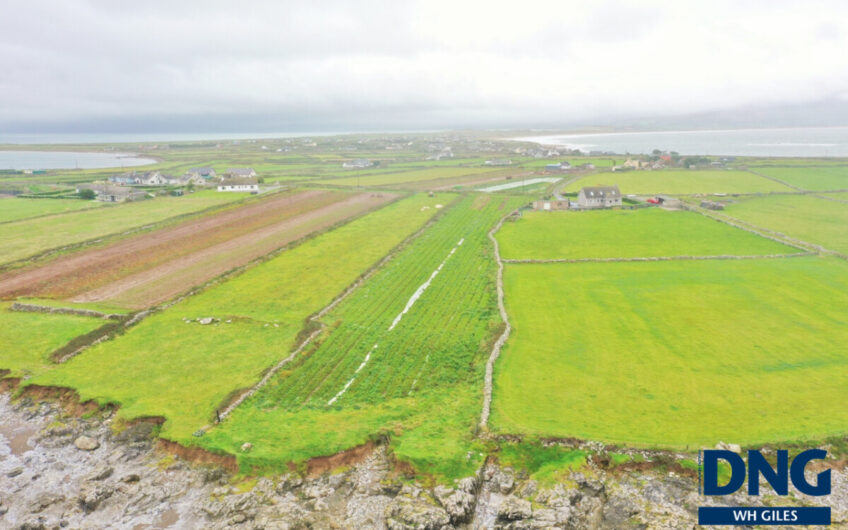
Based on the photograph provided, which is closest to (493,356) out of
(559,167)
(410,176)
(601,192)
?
(601,192)

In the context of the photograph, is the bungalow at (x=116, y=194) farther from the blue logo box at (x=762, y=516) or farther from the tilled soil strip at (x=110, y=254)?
the blue logo box at (x=762, y=516)

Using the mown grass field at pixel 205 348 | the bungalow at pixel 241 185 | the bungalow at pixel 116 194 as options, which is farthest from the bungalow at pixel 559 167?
the bungalow at pixel 116 194

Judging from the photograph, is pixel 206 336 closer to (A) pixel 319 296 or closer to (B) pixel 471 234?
(A) pixel 319 296

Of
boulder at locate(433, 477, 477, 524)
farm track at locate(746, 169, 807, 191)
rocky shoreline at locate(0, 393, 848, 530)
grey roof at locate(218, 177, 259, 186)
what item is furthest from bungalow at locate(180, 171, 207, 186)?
farm track at locate(746, 169, 807, 191)

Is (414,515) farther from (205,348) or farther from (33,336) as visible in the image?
(33,336)

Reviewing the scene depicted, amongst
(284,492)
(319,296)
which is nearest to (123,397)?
(284,492)

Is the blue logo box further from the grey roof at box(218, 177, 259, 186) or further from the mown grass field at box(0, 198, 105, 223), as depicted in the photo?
the grey roof at box(218, 177, 259, 186)

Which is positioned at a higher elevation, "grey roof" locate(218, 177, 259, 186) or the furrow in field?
"grey roof" locate(218, 177, 259, 186)
